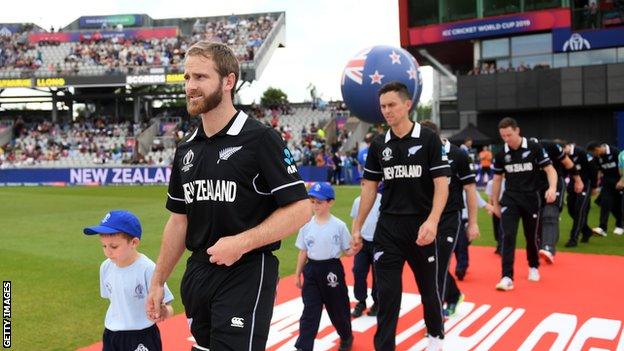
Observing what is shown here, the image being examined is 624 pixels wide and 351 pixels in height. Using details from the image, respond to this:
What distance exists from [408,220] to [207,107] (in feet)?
7.72

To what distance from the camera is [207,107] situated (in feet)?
8.80

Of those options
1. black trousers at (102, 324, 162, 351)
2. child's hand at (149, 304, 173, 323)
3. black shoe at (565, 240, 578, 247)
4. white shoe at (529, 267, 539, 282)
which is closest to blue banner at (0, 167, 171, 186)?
black shoe at (565, 240, 578, 247)

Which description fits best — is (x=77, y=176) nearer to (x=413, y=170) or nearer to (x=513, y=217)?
(x=513, y=217)

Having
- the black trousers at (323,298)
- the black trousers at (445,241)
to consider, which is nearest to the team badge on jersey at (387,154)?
the black trousers at (445,241)

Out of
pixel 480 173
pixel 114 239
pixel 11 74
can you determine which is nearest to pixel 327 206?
pixel 114 239

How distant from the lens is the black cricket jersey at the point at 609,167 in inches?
452

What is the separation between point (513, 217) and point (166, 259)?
5440 mm

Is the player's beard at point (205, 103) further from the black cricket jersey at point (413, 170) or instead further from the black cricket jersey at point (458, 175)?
the black cricket jersey at point (458, 175)

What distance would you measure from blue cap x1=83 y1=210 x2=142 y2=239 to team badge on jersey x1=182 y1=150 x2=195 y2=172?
918mm

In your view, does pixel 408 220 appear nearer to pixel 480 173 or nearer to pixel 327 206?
pixel 327 206

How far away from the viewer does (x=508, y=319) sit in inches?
234

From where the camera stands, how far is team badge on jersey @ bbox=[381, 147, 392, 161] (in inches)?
184

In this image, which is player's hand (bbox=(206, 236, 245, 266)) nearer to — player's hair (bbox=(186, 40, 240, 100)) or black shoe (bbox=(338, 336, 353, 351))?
player's hair (bbox=(186, 40, 240, 100))

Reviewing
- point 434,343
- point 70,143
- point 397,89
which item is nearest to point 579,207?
point 434,343
